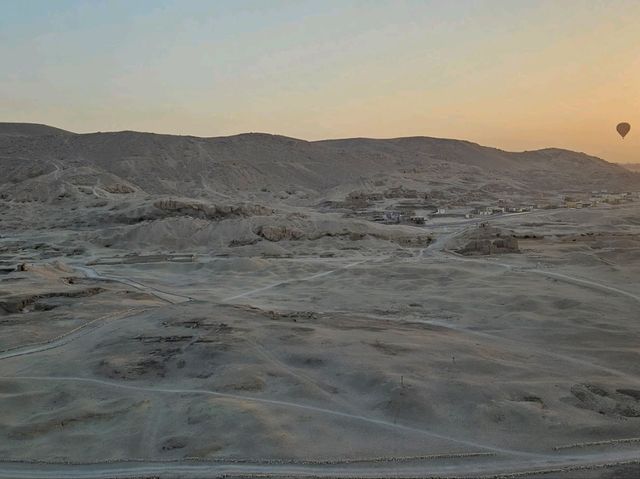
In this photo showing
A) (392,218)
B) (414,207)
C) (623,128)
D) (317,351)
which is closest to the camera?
(317,351)

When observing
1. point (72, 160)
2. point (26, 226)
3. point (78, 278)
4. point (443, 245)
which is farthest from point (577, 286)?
point (72, 160)

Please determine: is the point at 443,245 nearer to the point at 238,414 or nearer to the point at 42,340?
the point at 42,340

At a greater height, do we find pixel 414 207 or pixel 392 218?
pixel 414 207

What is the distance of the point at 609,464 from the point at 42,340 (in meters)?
10.9

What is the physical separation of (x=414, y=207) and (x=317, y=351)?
131 ft

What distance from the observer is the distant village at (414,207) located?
4167 centimetres

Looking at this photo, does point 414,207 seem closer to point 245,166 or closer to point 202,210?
point 202,210

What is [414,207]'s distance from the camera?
49938 millimetres

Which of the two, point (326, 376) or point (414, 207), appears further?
point (414, 207)

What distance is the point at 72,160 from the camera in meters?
71.6

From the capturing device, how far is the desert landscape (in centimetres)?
732

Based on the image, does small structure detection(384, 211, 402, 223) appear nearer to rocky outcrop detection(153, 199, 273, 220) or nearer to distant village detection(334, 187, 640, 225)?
distant village detection(334, 187, 640, 225)

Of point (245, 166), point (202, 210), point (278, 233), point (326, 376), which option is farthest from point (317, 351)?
point (245, 166)

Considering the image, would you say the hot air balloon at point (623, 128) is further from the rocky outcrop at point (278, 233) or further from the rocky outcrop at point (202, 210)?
the rocky outcrop at point (278, 233)
